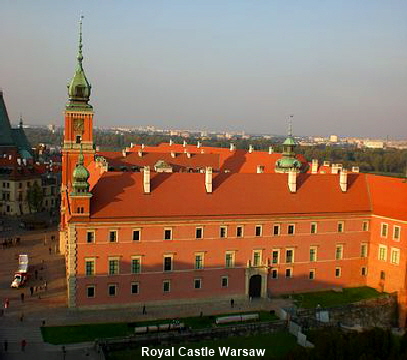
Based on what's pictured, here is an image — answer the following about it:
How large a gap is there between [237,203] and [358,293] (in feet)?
47.6

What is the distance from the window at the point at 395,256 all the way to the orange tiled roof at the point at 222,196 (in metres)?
4.59

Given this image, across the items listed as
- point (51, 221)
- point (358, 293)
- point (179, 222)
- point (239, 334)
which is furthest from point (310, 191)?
point (51, 221)

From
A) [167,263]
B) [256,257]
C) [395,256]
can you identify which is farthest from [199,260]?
[395,256]

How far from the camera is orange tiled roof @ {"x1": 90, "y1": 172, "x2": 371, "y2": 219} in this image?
152 ft

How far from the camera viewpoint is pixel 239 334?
42.0m

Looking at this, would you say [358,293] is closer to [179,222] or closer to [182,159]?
[179,222]

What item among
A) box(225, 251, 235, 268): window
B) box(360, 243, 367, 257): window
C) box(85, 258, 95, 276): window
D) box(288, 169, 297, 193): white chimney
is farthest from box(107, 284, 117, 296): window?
box(360, 243, 367, 257): window

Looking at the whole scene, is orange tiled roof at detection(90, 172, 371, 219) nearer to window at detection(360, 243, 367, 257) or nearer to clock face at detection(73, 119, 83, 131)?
window at detection(360, 243, 367, 257)

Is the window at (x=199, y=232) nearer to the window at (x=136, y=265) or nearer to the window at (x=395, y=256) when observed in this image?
the window at (x=136, y=265)

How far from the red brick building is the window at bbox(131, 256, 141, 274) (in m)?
0.11

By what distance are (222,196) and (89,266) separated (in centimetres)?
1319

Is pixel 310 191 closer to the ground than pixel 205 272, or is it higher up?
higher up

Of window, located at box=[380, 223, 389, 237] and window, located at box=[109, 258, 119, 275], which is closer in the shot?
window, located at box=[109, 258, 119, 275]

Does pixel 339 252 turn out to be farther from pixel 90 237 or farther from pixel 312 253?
pixel 90 237
